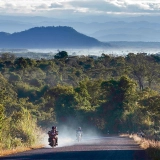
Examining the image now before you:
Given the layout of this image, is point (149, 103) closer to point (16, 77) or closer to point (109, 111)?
point (109, 111)

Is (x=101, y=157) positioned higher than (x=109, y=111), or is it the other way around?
(x=101, y=157)

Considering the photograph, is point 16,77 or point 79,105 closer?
point 79,105

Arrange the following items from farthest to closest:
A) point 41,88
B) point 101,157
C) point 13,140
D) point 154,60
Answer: point 154,60
point 41,88
point 13,140
point 101,157

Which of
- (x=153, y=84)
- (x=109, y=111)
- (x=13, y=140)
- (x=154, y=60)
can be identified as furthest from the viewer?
(x=154, y=60)

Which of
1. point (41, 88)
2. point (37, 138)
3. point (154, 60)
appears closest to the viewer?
point (37, 138)

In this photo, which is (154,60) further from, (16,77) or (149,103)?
(149,103)

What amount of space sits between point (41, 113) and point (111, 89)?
855 cm

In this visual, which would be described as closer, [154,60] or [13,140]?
[13,140]

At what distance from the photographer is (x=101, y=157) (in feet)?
56.5

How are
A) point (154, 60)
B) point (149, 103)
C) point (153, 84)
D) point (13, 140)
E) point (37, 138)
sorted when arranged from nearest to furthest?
point (13, 140)
point (37, 138)
point (149, 103)
point (153, 84)
point (154, 60)

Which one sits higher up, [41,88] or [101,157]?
[101,157]

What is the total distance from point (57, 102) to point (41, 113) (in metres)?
2.89

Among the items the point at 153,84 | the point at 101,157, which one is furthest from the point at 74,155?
the point at 153,84

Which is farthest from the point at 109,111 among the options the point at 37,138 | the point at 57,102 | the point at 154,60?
the point at 154,60
